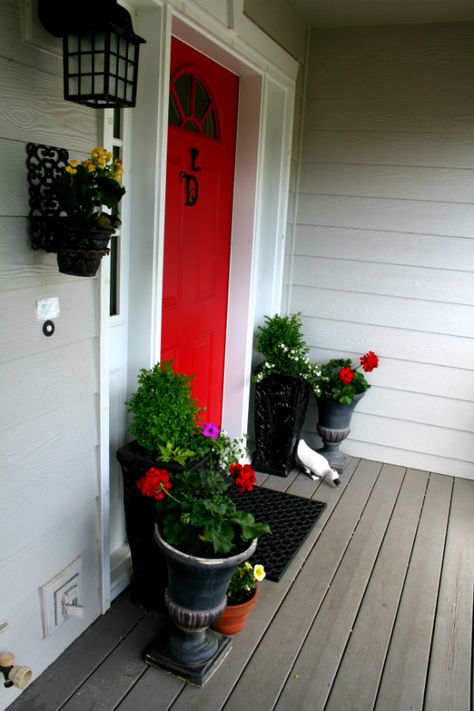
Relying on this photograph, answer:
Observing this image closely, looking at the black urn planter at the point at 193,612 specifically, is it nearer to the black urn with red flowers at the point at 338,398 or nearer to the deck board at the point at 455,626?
the deck board at the point at 455,626

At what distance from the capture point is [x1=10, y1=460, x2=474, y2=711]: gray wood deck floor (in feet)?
6.58

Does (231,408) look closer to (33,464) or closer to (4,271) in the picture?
(33,464)

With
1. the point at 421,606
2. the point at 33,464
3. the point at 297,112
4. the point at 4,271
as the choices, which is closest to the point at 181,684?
the point at 33,464

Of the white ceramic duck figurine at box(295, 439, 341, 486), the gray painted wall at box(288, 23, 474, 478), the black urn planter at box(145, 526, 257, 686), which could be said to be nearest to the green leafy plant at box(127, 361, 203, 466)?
the black urn planter at box(145, 526, 257, 686)

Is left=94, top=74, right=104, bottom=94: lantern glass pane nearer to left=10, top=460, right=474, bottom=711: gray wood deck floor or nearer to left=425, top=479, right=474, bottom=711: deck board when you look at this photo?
left=10, top=460, right=474, bottom=711: gray wood deck floor

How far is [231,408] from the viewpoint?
11.9 feet

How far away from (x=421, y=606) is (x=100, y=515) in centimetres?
132

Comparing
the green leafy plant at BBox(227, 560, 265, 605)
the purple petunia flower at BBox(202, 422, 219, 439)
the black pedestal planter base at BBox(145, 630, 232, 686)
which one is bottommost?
the black pedestal planter base at BBox(145, 630, 232, 686)

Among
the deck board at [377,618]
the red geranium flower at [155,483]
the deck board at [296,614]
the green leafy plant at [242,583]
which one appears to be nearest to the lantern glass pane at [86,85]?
the red geranium flower at [155,483]

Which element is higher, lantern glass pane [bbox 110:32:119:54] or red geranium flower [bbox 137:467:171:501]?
lantern glass pane [bbox 110:32:119:54]

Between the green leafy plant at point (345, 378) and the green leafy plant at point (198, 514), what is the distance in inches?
62.0

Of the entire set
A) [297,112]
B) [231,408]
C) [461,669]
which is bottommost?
[461,669]

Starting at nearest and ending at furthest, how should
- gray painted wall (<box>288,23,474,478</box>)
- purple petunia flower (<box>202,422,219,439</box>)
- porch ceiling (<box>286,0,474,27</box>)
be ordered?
purple petunia flower (<box>202,422,219,439</box>) < porch ceiling (<box>286,0,474,27</box>) < gray painted wall (<box>288,23,474,478</box>)

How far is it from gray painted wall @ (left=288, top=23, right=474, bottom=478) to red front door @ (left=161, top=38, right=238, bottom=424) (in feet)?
2.18
